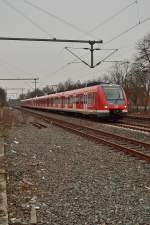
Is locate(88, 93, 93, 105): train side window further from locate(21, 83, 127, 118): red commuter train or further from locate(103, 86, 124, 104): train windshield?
locate(103, 86, 124, 104): train windshield

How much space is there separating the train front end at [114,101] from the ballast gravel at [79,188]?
15439mm

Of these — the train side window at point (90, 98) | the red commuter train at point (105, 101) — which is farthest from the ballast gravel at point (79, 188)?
the train side window at point (90, 98)

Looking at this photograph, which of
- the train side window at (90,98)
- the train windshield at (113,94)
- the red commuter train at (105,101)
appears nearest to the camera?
the red commuter train at (105,101)

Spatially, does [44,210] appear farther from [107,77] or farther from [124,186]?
[107,77]

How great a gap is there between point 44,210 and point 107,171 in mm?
3484

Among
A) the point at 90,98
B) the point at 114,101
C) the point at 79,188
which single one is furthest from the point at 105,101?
the point at 79,188

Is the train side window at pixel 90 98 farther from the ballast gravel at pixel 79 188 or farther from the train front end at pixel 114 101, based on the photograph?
the ballast gravel at pixel 79 188

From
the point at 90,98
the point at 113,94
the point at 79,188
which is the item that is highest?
the point at 113,94

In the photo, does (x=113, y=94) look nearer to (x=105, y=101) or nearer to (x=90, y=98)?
(x=105, y=101)

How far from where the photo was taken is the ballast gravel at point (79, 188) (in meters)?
5.67

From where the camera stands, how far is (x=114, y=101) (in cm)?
2788

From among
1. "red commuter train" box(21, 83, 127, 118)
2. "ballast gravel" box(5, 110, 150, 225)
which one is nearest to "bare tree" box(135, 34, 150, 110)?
"red commuter train" box(21, 83, 127, 118)

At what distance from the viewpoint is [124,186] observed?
755cm

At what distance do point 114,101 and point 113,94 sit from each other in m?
0.56
